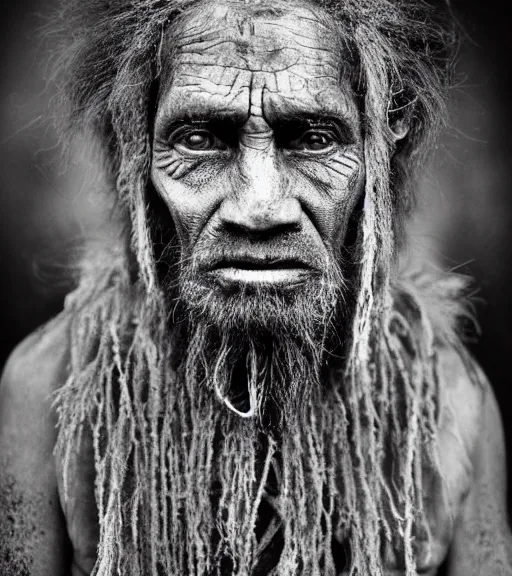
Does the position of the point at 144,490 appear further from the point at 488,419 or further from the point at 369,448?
the point at 488,419

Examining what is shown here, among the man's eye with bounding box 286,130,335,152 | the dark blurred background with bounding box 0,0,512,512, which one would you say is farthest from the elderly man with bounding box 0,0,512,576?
the dark blurred background with bounding box 0,0,512,512

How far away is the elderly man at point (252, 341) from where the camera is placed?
1353 millimetres

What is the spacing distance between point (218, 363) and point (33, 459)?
481 millimetres

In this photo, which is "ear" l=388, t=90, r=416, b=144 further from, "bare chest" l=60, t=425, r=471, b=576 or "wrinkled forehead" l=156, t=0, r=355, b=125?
"bare chest" l=60, t=425, r=471, b=576

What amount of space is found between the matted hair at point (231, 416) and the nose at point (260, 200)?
0.65 feet

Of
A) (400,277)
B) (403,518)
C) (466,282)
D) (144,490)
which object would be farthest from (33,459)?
(466,282)

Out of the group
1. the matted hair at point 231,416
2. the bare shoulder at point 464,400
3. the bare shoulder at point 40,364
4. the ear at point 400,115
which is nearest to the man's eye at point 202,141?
the matted hair at point 231,416

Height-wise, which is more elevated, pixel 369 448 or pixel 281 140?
pixel 281 140

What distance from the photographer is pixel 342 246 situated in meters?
1.45

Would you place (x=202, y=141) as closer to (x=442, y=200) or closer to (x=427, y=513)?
(x=427, y=513)

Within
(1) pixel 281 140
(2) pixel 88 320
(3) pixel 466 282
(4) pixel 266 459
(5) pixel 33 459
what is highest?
(1) pixel 281 140

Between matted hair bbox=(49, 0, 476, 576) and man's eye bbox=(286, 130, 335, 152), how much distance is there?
0.28 ft

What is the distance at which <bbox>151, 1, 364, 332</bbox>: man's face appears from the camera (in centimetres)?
131

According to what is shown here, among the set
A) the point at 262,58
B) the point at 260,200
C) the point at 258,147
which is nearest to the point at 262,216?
the point at 260,200
